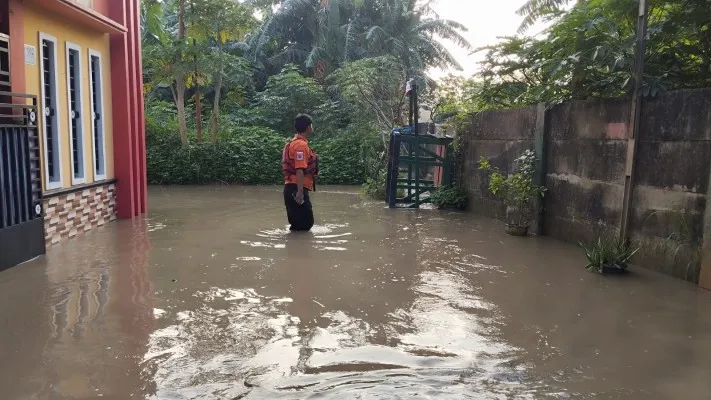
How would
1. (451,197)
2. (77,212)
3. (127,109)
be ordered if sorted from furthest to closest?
(451,197) < (127,109) < (77,212)

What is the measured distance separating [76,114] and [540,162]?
656 centimetres

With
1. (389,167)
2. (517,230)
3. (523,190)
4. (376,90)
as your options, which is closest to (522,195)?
(523,190)

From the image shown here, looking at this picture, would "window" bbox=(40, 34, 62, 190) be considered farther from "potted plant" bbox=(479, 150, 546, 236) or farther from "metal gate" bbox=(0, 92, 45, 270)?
"potted plant" bbox=(479, 150, 546, 236)

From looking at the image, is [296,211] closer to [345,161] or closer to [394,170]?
[394,170]

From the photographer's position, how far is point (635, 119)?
6074 millimetres

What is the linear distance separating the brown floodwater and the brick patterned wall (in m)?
0.31

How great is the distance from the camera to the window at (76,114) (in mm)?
8258

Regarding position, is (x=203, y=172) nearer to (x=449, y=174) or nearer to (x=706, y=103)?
(x=449, y=174)

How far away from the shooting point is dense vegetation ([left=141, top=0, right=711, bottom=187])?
251 inches

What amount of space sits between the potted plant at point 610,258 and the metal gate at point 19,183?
5.94 metres

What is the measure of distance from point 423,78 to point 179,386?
797 inches

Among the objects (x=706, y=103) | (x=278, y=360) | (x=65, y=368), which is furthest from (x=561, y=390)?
(x=706, y=103)

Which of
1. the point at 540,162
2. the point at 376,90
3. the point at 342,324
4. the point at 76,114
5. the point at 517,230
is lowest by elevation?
the point at 342,324

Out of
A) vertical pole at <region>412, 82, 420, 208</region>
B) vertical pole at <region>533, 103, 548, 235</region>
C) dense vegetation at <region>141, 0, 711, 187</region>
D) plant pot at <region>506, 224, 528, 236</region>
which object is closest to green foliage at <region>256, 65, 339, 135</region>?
dense vegetation at <region>141, 0, 711, 187</region>
